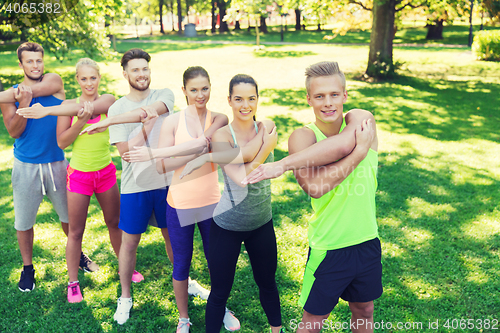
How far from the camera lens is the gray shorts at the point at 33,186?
12.2ft

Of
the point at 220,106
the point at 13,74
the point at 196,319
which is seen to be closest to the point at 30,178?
the point at 196,319

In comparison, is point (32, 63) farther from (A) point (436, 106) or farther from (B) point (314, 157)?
(A) point (436, 106)

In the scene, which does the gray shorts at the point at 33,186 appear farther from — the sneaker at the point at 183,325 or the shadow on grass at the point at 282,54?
the shadow on grass at the point at 282,54

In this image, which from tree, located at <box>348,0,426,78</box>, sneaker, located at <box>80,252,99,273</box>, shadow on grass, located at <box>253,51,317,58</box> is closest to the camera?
sneaker, located at <box>80,252,99,273</box>

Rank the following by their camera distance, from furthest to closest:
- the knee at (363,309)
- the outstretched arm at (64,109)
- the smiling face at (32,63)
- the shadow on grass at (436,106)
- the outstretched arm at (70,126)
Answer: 1. the shadow on grass at (436,106)
2. the smiling face at (32,63)
3. the outstretched arm at (70,126)
4. the outstretched arm at (64,109)
5. the knee at (363,309)

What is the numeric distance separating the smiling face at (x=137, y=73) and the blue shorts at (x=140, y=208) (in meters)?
0.92

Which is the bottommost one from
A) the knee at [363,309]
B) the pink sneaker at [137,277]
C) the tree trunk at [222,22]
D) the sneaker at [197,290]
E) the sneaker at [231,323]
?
the sneaker at [231,323]

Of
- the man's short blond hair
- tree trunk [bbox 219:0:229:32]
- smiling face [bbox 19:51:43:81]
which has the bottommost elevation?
the man's short blond hair

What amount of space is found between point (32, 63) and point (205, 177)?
202 cm

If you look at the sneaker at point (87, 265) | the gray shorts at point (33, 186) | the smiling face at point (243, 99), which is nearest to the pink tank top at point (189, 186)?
the smiling face at point (243, 99)

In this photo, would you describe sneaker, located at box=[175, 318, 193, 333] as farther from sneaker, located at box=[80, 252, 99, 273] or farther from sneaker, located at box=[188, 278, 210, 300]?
sneaker, located at box=[80, 252, 99, 273]

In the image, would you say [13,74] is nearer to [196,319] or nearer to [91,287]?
[91,287]

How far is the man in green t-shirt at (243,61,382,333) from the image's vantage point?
2.35m

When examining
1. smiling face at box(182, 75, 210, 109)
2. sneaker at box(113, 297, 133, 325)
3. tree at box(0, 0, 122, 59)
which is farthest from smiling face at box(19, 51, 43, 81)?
tree at box(0, 0, 122, 59)
